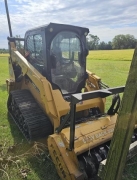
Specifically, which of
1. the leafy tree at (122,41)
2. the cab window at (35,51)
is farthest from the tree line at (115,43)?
the cab window at (35,51)

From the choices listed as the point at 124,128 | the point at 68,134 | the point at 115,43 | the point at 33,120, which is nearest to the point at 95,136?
the point at 68,134

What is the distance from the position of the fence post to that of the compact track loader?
80 cm

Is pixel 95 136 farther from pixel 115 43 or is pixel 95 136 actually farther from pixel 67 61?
pixel 115 43

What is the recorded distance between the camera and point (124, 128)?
159 cm

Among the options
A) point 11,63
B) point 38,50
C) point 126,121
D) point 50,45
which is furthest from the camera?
point 11,63

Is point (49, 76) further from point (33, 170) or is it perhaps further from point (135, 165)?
point (135, 165)

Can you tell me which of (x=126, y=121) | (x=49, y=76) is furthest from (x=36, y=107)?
(x=126, y=121)

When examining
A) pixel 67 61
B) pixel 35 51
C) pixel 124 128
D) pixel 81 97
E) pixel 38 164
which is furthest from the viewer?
pixel 35 51

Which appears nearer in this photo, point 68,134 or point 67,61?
point 68,134

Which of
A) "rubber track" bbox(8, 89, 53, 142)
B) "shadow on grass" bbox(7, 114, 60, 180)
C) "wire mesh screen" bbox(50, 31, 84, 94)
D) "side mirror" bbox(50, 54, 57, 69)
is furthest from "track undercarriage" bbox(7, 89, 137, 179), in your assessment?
"side mirror" bbox(50, 54, 57, 69)

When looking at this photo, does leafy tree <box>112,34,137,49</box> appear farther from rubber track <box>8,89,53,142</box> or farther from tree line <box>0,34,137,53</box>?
rubber track <box>8,89,53,142</box>

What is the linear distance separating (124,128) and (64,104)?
2.05m

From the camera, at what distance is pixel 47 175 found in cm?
318

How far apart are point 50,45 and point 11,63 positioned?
6.19ft
